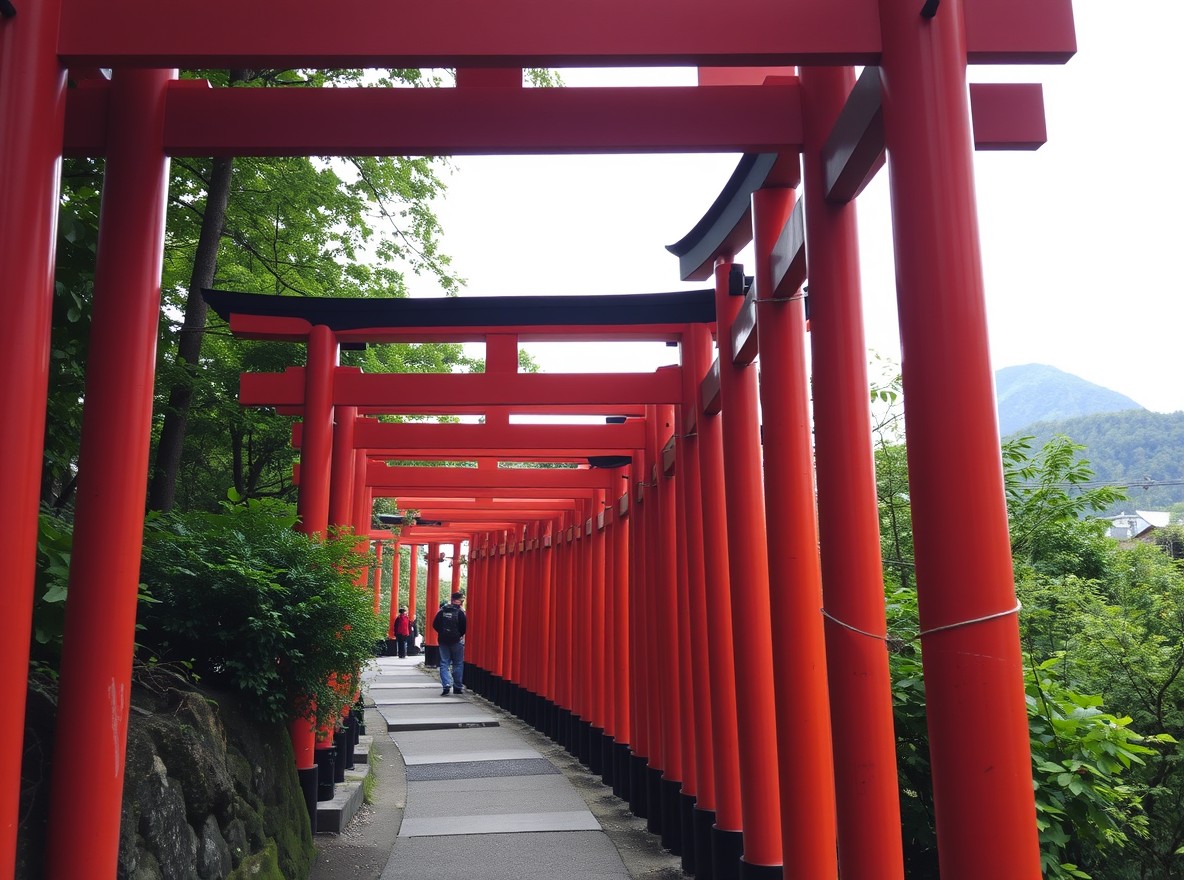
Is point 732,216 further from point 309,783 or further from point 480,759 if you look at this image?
point 480,759

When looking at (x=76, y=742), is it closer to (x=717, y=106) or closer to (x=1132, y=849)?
(x=717, y=106)

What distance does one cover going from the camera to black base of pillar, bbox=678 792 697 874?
269 inches

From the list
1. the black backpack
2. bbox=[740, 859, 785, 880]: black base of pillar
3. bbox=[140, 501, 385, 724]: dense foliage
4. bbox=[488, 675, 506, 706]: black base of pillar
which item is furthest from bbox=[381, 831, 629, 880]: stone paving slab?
bbox=[488, 675, 506, 706]: black base of pillar

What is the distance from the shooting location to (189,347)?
352 inches

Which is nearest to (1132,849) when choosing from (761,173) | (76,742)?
(761,173)

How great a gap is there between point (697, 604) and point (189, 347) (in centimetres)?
494

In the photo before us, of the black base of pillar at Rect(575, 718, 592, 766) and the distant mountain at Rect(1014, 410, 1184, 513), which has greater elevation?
the distant mountain at Rect(1014, 410, 1184, 513)

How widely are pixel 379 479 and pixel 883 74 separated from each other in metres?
10.6

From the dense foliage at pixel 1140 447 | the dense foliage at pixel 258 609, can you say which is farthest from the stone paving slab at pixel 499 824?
the dense foliage at pixel 1140 447

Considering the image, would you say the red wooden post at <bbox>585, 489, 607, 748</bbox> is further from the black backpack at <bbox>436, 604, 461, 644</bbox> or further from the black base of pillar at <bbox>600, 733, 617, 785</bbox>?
the black backpack at <bbox>436, 604, 461, 644</bbox>

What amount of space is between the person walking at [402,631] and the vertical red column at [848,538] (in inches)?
1029

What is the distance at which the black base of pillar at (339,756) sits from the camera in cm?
845

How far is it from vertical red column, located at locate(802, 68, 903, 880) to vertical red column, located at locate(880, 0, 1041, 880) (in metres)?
0.81

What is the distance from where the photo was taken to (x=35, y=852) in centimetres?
354
